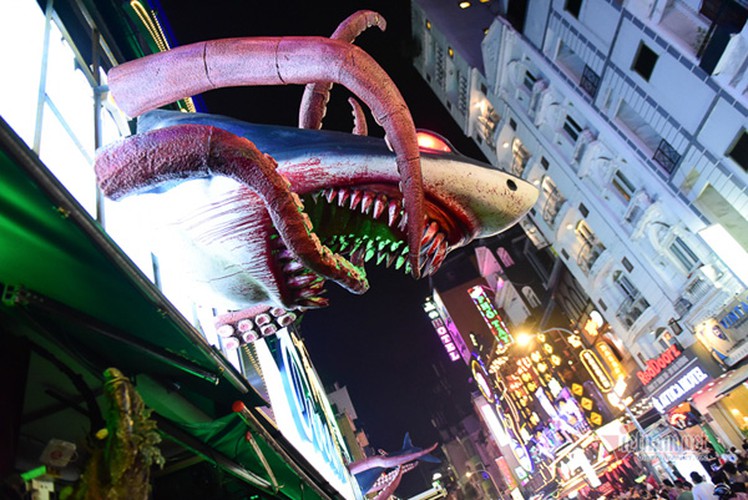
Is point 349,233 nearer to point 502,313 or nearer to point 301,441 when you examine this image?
point 301,441

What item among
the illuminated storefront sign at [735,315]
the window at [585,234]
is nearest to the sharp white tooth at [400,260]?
the illuminated storefront sign at [735,315]

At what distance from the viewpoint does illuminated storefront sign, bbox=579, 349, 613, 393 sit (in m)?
30.4

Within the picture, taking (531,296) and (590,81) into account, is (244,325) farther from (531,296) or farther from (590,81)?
(531,296)

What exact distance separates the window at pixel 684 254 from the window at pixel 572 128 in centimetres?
771

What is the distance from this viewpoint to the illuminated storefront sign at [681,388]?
1811 centimetres

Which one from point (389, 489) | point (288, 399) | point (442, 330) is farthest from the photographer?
point (442, 330)

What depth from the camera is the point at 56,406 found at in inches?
149

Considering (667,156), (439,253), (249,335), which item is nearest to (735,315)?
(667,156)

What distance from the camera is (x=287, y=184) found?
9.09 ft

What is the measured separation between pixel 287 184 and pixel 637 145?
21700mm

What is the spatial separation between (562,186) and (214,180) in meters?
28.3

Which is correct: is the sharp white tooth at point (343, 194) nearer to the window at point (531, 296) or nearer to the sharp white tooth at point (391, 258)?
the sharp white tooth at point (391, 258)

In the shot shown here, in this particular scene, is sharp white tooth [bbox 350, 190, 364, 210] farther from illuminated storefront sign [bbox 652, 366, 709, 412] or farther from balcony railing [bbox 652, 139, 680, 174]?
balcony railing [bbox 652, 139, 680, 174]

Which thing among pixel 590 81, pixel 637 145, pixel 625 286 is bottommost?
pixel 625 286
